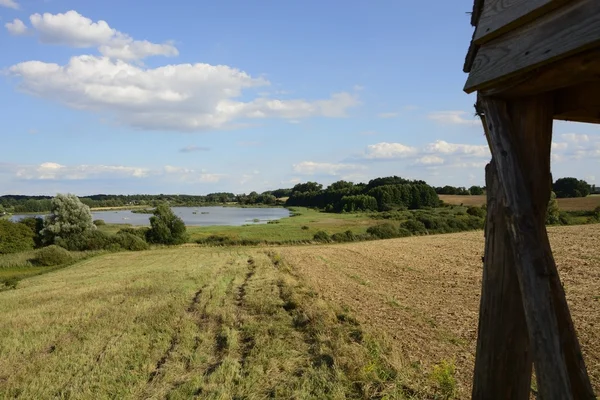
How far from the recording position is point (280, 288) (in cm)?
1584

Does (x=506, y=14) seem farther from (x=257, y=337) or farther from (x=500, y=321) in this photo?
(x=257, y=337)

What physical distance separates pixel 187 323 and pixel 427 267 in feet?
49.7

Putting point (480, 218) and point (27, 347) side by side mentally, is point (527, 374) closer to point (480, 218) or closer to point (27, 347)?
point (27, 347)

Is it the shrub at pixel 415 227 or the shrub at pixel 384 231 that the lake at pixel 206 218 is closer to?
the shrub at pixel 384 231

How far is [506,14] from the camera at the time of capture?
2.06 metres

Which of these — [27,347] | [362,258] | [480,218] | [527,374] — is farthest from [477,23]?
[480,218]

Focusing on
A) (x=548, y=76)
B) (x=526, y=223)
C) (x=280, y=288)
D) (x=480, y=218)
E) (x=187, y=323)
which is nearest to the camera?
(x=548, y=76)

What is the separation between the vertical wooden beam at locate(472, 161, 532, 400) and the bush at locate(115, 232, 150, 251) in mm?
49989

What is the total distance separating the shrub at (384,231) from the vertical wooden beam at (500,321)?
173ft

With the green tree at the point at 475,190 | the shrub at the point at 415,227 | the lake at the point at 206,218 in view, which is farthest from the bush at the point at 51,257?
the green tree at the point at 475,190

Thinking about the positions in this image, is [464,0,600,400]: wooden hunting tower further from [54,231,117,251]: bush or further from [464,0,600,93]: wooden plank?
[54,231,117,251]: bush

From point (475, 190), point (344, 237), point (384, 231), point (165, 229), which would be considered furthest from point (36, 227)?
point (475, 190)

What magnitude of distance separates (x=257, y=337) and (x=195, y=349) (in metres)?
1.30

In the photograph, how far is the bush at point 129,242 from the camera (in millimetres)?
47875
